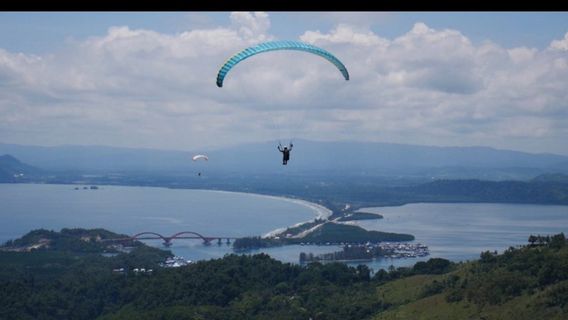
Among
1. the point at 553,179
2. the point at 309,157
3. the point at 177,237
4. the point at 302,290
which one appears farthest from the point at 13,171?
the point at 302,290

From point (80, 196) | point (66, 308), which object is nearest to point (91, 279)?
point (66, 308)

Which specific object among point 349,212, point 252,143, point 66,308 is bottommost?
point 66,308

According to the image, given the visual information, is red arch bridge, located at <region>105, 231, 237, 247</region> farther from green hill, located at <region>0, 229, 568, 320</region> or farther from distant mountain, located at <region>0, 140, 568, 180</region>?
distant mountain, located at <region>0, 140, 568, 180</region>

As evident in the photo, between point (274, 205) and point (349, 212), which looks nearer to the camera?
point (349, 212)

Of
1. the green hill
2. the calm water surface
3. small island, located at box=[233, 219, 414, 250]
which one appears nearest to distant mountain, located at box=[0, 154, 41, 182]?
the calm water surface

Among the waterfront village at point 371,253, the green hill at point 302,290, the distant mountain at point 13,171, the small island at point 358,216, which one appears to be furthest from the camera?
the distant mountain at point 13,171

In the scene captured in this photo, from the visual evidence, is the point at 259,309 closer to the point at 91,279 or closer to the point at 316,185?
the point at 91,279

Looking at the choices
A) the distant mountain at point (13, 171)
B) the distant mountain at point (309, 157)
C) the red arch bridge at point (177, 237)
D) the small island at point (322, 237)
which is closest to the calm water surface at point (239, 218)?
the red arch bridge at point (177, 237)

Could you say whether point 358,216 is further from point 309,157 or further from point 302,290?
point 309,157

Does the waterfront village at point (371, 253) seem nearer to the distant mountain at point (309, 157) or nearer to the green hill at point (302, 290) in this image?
the green hill at point (302, 290)
